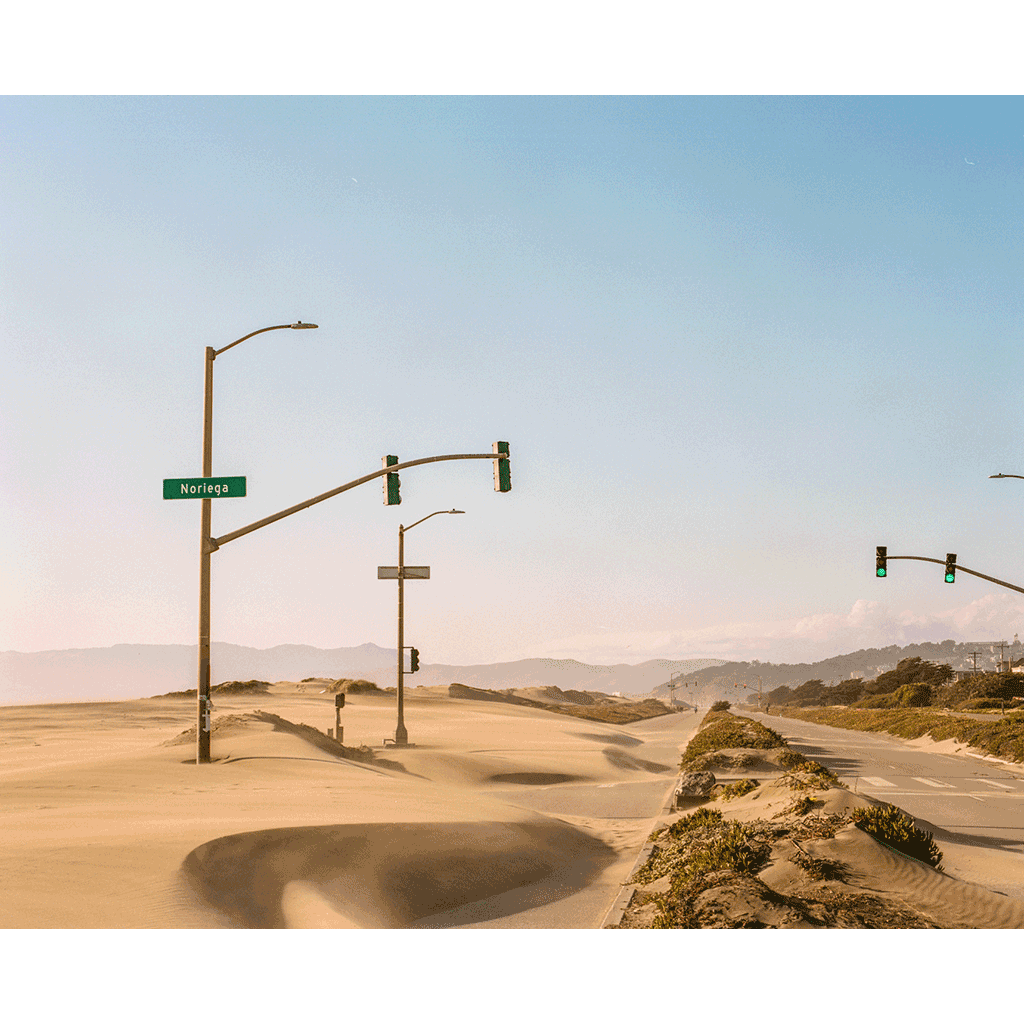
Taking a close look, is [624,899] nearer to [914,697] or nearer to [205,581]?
[205,581]

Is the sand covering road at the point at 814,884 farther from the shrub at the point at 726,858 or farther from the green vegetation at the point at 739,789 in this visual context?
the green vegetation at the point at 739,789

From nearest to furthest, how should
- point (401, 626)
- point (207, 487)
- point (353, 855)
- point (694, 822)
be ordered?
point (353, 855) → point (694, 822) → point (207, 487) → point (401, 626)

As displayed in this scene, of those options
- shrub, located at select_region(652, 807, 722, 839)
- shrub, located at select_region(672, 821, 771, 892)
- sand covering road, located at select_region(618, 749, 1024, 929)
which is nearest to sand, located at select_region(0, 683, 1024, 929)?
sand covering road, located at select_region(618, 749, 1024, 929)

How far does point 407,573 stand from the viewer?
111ft

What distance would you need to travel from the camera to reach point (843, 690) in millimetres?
195875

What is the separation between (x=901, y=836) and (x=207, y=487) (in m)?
14.4

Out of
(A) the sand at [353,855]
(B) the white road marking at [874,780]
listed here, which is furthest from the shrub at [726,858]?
(B) the white road marking at [874,780]

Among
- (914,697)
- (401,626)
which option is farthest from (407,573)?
(914,697)

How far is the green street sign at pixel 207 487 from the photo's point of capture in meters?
19.7

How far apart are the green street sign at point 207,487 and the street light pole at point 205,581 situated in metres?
1.34

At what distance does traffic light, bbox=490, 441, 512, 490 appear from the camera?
21875 millimetres
